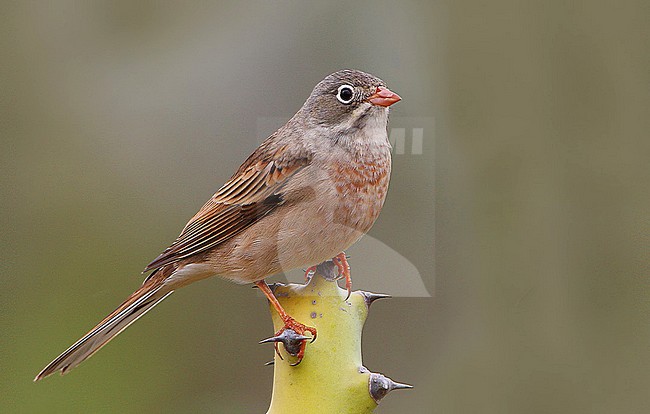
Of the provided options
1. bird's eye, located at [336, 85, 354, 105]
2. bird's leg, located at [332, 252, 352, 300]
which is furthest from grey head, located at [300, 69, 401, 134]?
bird's leg, located at [332, 252, 352, 300]

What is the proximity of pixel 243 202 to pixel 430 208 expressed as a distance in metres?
0.82

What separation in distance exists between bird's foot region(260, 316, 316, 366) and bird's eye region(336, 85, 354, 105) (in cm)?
63

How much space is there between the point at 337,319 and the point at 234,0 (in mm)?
2004

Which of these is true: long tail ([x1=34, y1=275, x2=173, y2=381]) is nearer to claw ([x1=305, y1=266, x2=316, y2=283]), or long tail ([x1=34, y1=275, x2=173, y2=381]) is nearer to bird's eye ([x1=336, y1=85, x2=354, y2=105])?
claw ([x1=305, y1=266, x2=316, y2=283])

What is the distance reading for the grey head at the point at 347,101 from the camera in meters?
2.30

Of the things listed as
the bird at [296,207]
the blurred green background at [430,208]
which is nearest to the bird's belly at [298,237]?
the bird at [296,207]

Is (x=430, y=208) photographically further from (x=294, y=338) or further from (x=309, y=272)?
(x=294, y=338)

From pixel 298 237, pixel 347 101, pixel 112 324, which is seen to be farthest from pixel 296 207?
pixel 112 324

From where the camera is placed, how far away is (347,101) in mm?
2355

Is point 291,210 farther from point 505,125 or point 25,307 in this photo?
point 25,307

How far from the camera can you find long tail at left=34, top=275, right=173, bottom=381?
218 centimetres

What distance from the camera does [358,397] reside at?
185 centimetres

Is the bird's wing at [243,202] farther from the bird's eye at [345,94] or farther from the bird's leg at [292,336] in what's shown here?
the bird's leg at [292,336]

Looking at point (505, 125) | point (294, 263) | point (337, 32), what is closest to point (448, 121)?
point (505, 125)
